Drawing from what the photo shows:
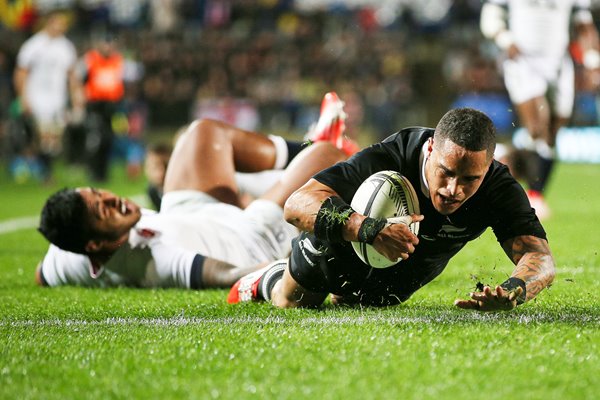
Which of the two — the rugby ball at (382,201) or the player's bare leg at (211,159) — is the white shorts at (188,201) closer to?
the player's bare leg at (211,159)

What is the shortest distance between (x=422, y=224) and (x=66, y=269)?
260cm

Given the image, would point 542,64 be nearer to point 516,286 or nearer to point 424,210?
point 424,210

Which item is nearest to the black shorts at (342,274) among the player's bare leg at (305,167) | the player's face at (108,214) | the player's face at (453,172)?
the player's face at (453,172)

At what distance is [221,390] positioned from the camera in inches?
118

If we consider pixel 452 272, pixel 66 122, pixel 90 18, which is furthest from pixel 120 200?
pixel 90 18

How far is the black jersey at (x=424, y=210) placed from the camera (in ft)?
13.3

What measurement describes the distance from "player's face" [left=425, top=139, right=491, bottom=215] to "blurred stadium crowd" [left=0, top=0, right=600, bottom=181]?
651 inches

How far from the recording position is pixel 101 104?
632 inches

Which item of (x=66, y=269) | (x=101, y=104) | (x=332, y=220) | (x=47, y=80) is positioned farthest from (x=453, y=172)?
(x=101, y=104)

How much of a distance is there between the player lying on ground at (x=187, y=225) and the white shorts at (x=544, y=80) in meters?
3.78

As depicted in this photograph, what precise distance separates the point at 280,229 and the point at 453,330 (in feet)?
7.05

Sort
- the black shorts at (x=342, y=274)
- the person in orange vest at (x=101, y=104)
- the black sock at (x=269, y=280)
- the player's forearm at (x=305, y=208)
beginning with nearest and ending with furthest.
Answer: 1. the player's forearm at (x=305, y=208)
2. the black shorts at (x=342, y=274)
3. the black sock at (x=269, y=280)
4. the person in orange vest at (x=101, y=104)

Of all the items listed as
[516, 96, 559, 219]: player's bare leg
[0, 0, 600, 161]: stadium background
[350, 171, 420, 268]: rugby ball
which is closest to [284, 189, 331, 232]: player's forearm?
[350, 171, 420, 268]: rugby ball

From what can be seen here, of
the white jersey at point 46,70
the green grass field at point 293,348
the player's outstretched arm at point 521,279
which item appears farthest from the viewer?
the white jersey at point 46,70
